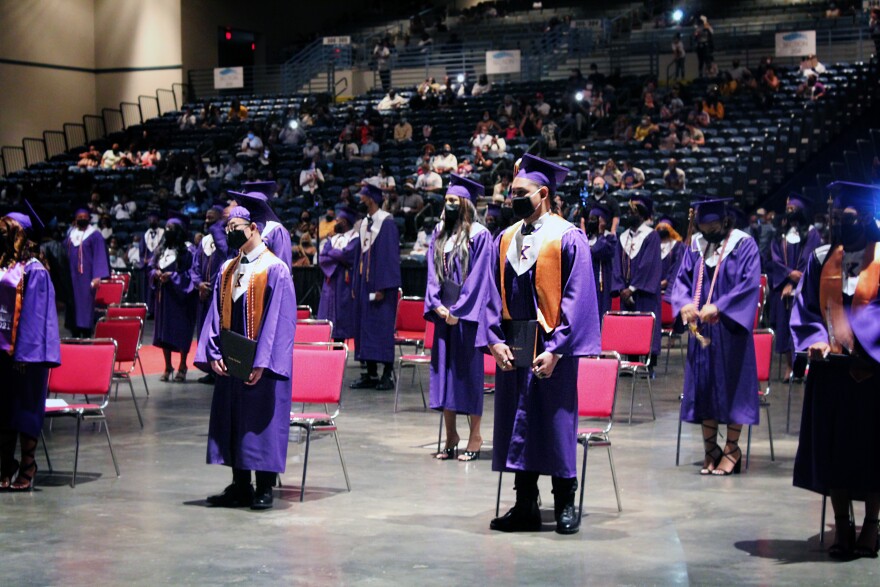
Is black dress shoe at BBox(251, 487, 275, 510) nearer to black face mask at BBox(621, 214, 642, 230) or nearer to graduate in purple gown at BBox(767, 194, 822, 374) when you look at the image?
graduate in purple gown at BBox(767, 194, 822, 374)

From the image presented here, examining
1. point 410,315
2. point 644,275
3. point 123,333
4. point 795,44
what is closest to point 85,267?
point 410,315

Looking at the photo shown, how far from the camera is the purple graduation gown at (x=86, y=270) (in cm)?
1587

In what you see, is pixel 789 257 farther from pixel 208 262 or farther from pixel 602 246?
pixel 208 262

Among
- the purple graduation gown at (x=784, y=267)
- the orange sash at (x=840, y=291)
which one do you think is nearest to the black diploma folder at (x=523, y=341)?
the orange sash at (x=840, y=291)

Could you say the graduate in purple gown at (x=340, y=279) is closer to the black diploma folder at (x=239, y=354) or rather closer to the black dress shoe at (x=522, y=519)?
the black diploma folder at (x=239, y=354)

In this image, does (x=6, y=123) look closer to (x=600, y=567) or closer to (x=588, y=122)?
(x=588, y=122)

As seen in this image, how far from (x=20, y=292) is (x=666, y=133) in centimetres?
1628

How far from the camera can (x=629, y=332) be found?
10852 mm

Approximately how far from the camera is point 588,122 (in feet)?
79.7

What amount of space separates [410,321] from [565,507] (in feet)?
19.3

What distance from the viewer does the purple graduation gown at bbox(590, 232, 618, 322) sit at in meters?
13.6

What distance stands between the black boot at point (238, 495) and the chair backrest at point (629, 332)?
13.9ft

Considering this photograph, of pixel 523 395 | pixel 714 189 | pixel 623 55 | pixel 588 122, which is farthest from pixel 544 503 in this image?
pixel 623 55

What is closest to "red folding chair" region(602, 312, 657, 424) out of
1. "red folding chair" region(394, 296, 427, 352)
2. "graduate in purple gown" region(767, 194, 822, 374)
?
"red folding chair" region(394, 296, 427, 352)
